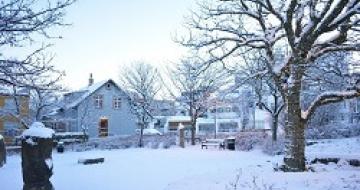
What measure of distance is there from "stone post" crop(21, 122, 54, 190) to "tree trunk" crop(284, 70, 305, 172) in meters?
8.17

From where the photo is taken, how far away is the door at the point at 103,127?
51562mm

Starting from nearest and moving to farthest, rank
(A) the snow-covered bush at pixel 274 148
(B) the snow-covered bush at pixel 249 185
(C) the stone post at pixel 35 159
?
(B) the snow-covered bush at pixel 249 185 < (C) the stone post at pixel 35 159 < (A) the snow-covered bush at pixel 274 148

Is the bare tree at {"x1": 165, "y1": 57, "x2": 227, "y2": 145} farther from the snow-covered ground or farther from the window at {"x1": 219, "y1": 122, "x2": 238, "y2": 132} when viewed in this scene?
the window at {"x1": 219, "y1": 122, "x2": 238, "y2": 132}

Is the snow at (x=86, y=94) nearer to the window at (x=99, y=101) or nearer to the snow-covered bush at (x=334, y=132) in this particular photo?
the window at (x=99, y=101)

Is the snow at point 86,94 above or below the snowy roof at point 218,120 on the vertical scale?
above

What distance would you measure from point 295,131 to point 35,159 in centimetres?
875

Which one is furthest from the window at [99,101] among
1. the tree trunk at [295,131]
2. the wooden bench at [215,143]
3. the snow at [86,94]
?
the tree trunk at [295,131]

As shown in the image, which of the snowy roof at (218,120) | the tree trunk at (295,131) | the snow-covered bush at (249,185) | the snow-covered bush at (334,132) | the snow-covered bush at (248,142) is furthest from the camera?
the snowy roof at (218,120)

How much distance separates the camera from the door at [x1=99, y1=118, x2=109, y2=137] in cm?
5156

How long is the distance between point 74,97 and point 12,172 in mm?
33992

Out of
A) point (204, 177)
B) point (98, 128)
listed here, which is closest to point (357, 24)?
point (204, 177)

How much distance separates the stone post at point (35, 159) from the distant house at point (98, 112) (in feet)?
118

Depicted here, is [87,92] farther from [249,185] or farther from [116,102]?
[249,185]

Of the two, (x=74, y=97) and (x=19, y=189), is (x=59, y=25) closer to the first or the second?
(x=19, y=189)
